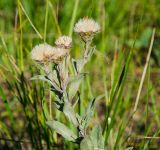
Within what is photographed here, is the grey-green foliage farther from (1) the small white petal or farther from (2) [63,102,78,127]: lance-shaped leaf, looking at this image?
(1) the small white petal

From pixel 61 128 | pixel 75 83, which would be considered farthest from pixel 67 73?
pixel 61 128

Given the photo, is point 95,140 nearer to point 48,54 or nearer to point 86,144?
point 86,144

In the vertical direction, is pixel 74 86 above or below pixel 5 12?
below

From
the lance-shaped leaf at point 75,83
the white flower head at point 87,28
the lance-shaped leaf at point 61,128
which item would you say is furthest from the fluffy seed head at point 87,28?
the lance-shaped leaf at point 61,128

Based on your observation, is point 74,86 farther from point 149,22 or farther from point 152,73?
point 149,22

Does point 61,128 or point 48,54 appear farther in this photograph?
point 61,128

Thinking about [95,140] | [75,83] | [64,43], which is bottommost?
[95,140]

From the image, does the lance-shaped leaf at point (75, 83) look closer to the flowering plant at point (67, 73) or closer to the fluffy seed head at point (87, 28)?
the flowering plant at point (67, 73)

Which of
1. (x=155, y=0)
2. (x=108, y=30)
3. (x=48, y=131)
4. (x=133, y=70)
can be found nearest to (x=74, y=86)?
(x=48, y=131)
